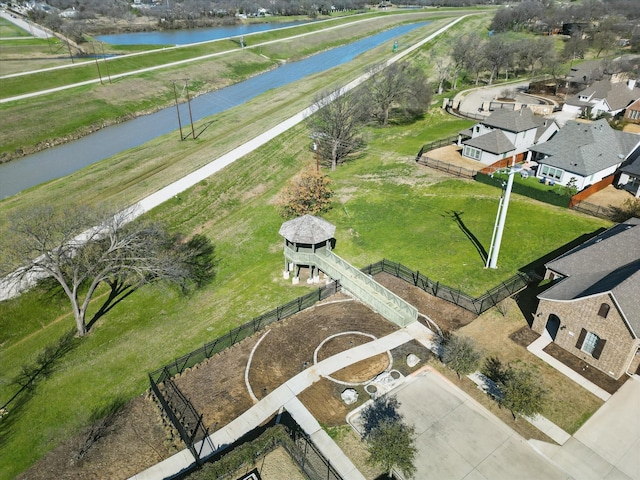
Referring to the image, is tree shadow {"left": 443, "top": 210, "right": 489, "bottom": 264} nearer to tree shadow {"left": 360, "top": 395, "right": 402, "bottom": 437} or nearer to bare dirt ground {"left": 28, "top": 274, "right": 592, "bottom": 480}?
bare dirt ground {"left": 28, "top": 274, "right": 592, "bottom": 480}

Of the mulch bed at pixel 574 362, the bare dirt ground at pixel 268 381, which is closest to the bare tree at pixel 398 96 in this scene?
the bare dirt ground at pixel 268 381

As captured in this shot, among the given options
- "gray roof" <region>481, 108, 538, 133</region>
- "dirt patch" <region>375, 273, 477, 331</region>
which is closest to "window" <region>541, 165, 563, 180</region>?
"gray roof" <region>481, 108, 538, 133</region>

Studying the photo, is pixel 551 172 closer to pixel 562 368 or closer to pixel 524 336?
pixel 524 336

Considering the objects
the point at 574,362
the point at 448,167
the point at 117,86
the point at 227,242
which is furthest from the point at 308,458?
the point at 117,86

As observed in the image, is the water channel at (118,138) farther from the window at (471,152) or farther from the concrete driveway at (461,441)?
the concrete driveway at (461,441)

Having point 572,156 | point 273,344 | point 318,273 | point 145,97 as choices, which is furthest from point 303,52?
point 273,344
